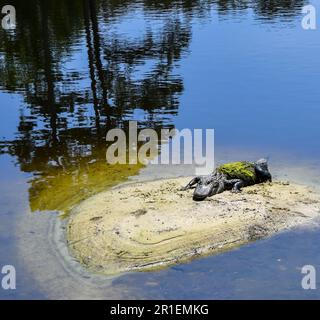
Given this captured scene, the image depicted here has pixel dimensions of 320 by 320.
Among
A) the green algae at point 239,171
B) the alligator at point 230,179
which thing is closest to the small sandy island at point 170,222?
the alligator at point 230,179

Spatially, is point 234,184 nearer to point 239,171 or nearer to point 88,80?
point 239,171

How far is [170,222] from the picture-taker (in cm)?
1420

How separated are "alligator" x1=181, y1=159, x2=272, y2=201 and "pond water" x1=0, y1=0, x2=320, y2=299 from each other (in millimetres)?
967

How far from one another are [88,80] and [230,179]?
52.6 ft

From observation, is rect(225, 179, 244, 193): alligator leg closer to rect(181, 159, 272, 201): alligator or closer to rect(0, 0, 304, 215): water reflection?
rect(181, 159, 272, 201): alligator

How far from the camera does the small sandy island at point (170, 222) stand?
13.1m

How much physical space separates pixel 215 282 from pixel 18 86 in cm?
2147

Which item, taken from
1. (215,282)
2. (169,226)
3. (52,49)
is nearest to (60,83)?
(52,49)

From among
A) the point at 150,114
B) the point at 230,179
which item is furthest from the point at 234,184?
the point at 150,114

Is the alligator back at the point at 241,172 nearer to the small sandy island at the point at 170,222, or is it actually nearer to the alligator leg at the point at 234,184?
the alligator leg at the point at 234,184

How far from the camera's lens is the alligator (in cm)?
1563

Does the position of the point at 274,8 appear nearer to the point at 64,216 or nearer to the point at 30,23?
the point at 30,23

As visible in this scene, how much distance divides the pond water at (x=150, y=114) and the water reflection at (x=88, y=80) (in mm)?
80

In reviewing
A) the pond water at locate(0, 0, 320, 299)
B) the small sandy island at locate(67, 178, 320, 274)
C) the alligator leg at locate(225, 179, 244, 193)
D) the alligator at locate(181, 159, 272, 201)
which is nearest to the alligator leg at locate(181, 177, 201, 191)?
the alligator at locate(181, 159, 272, 201)
